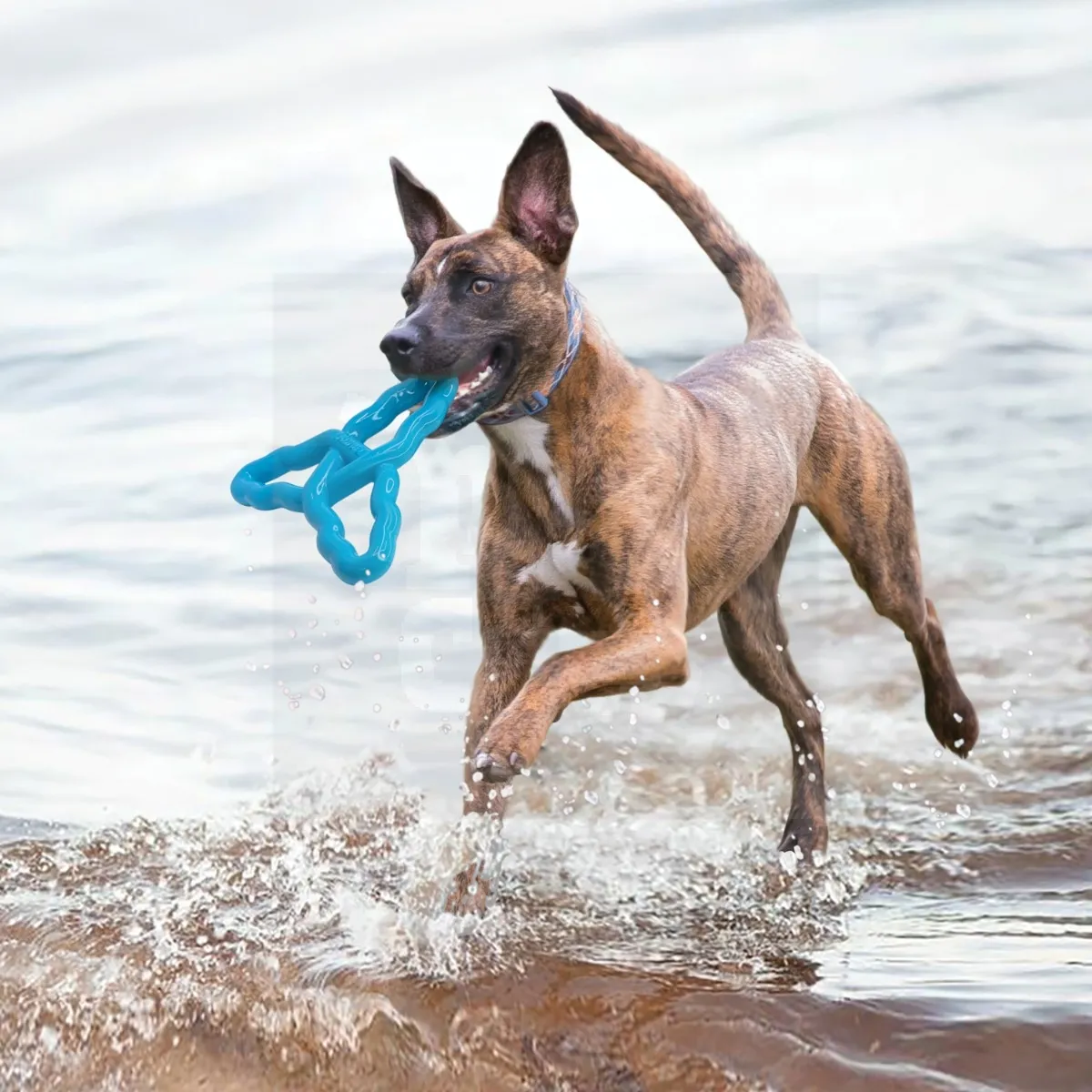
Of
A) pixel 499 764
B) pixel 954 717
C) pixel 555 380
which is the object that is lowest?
pixel 954 717

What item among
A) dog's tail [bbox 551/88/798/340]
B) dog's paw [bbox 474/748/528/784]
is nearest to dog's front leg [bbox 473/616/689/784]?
dog's paw [bbox 474/748/528/784]

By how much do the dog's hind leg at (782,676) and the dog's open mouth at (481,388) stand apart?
1.57m

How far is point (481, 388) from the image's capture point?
4.04 m

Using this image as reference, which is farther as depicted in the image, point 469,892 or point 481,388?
point 469,892

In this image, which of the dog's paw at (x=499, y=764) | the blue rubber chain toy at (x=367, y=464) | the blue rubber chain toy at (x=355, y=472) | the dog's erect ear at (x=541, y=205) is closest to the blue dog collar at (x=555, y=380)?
the blue rubber chain toy at (x=367, y=464)

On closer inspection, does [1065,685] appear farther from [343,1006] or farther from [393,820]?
[343,1006]

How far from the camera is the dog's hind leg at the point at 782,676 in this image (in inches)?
214

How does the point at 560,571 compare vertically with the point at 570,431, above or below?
below

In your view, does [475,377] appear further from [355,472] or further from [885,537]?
[885,537]

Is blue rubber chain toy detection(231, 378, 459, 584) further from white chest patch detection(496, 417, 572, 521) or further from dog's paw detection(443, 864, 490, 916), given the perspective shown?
dog's paw detection(443, 864, 490, 916)

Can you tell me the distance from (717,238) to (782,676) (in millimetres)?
1384

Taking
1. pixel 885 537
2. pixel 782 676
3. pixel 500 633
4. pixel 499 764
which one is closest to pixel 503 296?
pixel 500 633

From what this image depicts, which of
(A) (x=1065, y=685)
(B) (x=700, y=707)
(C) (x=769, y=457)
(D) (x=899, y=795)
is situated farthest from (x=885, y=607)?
(A) (x=1065, y=685)

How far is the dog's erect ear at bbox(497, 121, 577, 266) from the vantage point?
414 cm
